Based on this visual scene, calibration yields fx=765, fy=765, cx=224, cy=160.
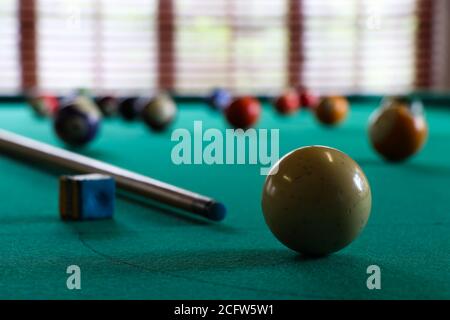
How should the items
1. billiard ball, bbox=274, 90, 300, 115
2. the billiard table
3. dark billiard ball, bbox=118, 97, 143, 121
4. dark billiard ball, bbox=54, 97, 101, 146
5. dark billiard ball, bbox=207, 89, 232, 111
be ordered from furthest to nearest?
Result: dark billiard ball, bbox=207, 89, 232, 111
billiard ball, bbox=274, 90, 300, 115
dark billiard ball, bbox=118, 97, 143, 121
dark billiard ball, bbox=54, 97, 101, 146
the billiard table

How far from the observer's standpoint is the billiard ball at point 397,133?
3.44 m

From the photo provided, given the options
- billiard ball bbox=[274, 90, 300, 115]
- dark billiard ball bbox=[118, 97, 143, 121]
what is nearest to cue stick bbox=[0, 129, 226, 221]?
dark billiard ball bbox=[118, 97, 143, 121]

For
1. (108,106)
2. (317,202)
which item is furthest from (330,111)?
(317,202)

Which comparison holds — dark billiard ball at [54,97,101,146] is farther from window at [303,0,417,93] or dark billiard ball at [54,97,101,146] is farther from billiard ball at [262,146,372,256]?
window at [303,0,417,93]

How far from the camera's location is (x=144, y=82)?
1145 centimetres

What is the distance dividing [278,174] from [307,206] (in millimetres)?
116

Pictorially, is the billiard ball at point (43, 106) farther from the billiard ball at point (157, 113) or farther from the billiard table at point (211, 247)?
the billiard table at point (211, 247)

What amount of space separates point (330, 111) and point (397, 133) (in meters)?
2.08

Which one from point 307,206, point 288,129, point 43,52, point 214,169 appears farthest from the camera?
point 43,52

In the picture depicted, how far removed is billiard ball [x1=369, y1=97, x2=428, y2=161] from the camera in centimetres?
344

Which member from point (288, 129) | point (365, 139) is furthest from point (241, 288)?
point (288, 129)

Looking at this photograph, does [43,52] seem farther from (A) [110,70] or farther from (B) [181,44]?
(B) [181,44]

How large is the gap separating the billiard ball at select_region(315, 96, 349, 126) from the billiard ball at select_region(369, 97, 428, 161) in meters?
1.90

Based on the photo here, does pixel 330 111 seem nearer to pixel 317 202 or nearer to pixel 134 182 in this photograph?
pixel 134 182
